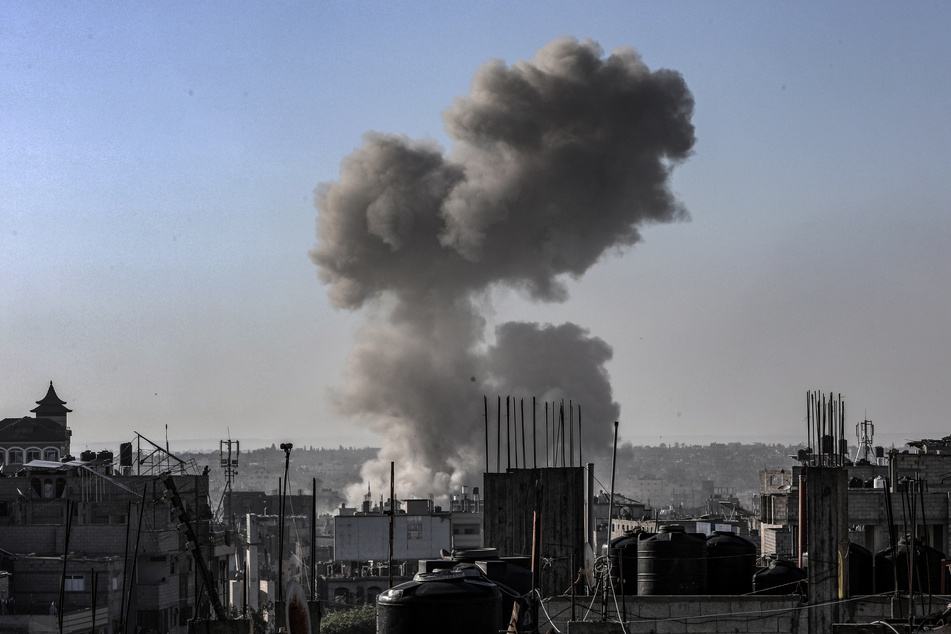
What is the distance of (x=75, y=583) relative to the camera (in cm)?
4166

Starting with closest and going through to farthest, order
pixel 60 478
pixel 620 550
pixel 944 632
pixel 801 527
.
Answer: pixel 944 632
pixel 801 527
pixel 620 550
pixel 60 478

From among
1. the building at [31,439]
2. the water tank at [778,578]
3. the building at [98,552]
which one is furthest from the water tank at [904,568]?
the building at [31,439]

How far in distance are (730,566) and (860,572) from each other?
188cm

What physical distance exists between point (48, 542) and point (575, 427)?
46.6m

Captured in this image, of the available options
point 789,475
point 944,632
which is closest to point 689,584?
point 944,632

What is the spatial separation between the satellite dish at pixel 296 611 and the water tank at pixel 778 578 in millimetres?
5915

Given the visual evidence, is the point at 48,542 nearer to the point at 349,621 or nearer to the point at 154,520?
the point at 154,520

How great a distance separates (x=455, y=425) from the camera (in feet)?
286

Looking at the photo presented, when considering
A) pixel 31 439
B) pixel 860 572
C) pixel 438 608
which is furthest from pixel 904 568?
pixel 31 439

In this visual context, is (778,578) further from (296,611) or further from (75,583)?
(75,583)

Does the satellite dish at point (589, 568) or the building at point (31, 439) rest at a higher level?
the building at point (31, 439)

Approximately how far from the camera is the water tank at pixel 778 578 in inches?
669

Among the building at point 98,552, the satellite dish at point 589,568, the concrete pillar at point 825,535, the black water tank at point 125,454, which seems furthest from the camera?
the black water tank at point 125,454

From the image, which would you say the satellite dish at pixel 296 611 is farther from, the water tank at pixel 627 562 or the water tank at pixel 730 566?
the water tank at pixel 730 566
